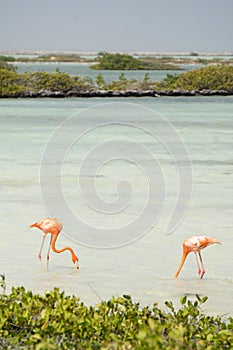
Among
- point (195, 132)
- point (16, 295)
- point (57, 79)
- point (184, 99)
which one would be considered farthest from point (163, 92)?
point (16, 295)

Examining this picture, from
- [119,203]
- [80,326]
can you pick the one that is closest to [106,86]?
[119,203]

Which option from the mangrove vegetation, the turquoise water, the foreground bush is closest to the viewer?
the foreground bush

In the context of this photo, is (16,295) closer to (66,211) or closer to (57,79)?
(66,211)

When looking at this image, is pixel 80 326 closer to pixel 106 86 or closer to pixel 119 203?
pixel 119 203

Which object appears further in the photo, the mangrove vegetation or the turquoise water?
the mangrove vegetation

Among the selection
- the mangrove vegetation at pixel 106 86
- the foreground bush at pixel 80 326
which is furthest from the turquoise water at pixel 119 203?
the mangrove vegetation at pixel 106 86

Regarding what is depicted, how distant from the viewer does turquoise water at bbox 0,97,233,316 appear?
584cm

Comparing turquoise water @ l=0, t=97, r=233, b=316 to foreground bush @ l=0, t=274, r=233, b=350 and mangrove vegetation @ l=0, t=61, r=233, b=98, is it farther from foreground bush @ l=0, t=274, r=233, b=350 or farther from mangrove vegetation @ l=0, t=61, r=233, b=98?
mangrove vegetation @ l=0, t=61, r=233, b=98

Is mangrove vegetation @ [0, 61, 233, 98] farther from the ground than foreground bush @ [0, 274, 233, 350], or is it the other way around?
mangrove vegetation @ [0, 61, 233, 98]

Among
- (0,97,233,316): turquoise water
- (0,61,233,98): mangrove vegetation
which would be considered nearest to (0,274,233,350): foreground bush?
(0,97,233,316): turquoise water

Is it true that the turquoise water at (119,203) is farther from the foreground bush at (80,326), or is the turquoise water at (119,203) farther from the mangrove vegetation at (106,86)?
the mangrove vegetation at (106,86)

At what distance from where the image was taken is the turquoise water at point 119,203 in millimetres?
5844

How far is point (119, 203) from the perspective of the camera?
8664 millimetres

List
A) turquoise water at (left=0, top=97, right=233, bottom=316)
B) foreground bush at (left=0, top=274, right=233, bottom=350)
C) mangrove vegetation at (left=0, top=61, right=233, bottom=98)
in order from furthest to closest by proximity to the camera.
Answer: mangrove vegetation at (left=0, top=61, right=233, bottom=98) → turquoise water at (left=0, top=97, right=233, bottom=316) → foreground bush at (left=0, top=274, right=233, bottom=350)
